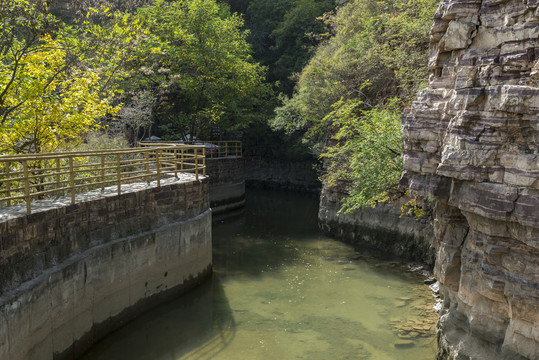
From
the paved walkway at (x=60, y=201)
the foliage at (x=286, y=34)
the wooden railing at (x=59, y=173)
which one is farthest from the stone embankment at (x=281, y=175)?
the paved walkway at (x=60, y=201)

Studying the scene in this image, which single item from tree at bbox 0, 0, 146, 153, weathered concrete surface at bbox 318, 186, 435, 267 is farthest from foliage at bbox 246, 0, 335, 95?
tree at bbox 0, 0, 146, 153

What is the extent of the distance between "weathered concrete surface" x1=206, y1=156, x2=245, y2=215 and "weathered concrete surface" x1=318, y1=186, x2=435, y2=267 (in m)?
7.15

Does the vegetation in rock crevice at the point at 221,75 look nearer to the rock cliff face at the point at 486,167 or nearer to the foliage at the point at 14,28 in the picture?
the foliage at the point at 14,28

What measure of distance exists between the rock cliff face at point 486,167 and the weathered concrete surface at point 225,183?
57.7 ft

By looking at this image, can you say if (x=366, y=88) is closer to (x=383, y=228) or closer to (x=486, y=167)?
(x=383, y=228)

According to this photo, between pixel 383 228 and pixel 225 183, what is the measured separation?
1156cm

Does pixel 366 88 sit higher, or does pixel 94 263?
pixel 366 88

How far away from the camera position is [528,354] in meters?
7.72

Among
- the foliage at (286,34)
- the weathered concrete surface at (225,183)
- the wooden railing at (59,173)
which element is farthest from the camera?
the foliage at (286,34)

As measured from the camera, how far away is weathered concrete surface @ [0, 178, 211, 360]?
802 cm

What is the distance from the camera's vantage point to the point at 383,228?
59.7 feet

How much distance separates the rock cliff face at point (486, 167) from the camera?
758cm

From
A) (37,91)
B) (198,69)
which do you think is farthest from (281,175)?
(37,91)

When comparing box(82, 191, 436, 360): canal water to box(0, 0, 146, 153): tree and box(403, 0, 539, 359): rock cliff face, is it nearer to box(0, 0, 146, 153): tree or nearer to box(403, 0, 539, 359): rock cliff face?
box(403, 0, 539, 359): rock cliff face
